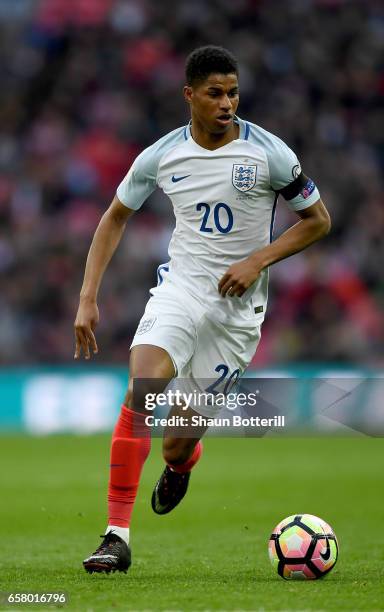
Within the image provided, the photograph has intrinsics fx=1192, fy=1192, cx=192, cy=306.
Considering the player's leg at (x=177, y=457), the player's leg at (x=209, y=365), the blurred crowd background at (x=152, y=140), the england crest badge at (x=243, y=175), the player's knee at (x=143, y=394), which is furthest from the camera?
the blurred crowd background at (x=152, y=140)

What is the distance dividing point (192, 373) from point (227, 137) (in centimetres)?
119

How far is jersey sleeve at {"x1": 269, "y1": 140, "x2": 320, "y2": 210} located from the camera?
Answer: 5.80 m

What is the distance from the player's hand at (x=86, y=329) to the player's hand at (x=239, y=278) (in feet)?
2.04

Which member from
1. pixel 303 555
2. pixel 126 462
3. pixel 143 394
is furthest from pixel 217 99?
pixel 303 555

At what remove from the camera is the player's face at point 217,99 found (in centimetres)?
570

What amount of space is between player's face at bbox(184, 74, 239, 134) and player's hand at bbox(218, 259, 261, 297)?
713 mm

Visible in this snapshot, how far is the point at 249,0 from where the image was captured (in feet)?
64.8

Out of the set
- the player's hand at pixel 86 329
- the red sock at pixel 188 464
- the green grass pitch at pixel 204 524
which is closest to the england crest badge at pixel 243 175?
the player's hand at pixel 86 329

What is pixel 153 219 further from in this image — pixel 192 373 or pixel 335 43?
pixel 192 373

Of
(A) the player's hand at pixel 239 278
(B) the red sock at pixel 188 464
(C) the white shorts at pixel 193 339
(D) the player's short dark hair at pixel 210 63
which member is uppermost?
(D) the player's short dark hair at pixel 210 63

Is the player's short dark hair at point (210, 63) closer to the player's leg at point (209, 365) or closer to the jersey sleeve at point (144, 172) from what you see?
the jersey sleeve at point (144, 172)

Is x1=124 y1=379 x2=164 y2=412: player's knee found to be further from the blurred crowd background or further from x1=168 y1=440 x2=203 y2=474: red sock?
the blurred crowd background

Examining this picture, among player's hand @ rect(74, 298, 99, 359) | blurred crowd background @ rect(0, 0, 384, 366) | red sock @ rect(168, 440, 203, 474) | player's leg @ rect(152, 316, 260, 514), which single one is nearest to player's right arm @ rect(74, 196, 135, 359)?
player's hand @ rect(74, 298, 99, 359)

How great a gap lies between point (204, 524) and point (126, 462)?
267 cm
